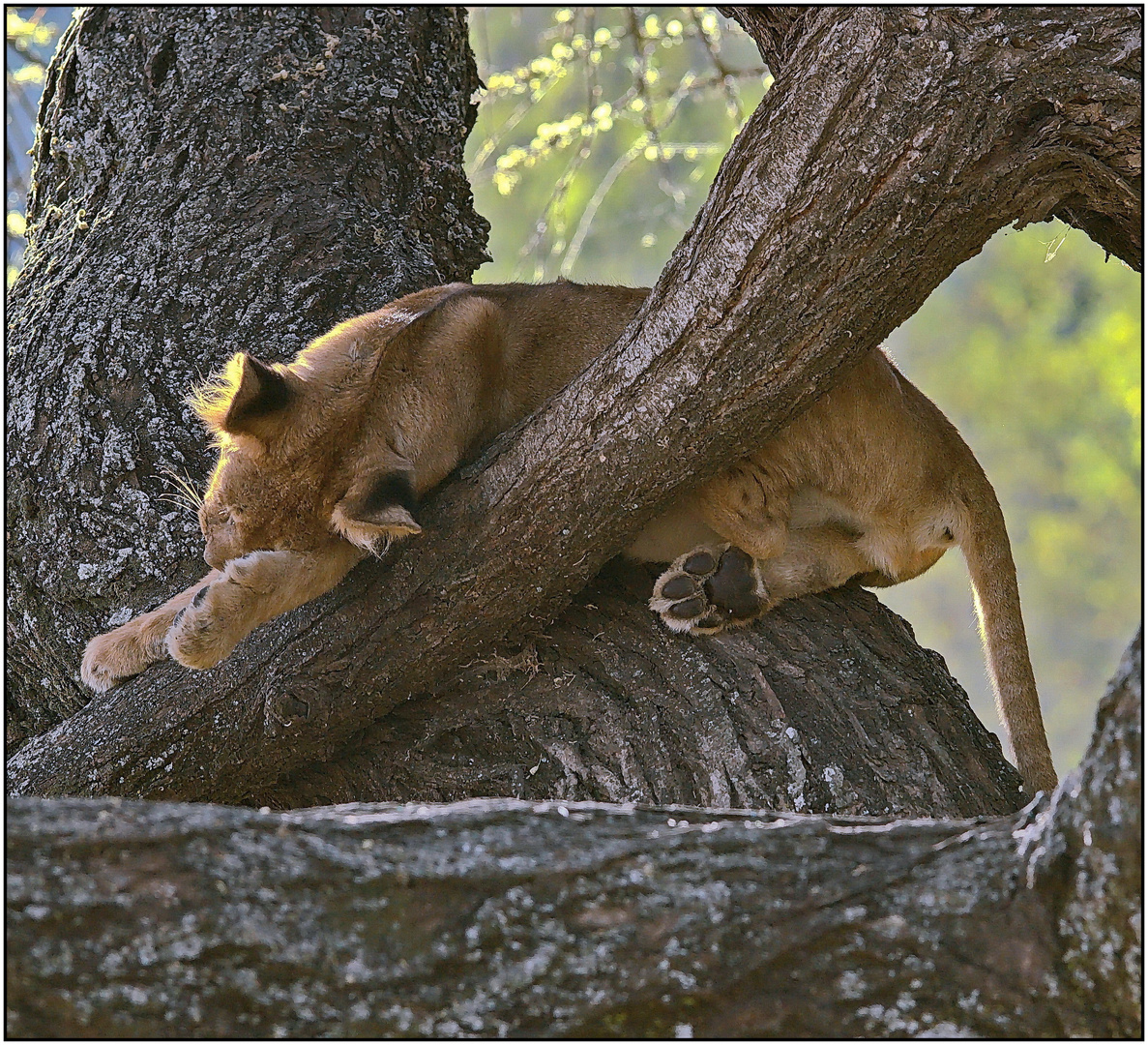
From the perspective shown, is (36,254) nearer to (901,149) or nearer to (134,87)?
(134,87)

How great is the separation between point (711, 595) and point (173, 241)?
101 inches

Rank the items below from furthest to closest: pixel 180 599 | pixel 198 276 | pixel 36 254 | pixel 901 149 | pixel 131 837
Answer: pixel 36 254 < pixel 198 276 < pixel 180 599 < pixel 901 149 < pixel 131 837

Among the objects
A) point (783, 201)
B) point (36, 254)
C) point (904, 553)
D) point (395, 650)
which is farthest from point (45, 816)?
point (36, 254)

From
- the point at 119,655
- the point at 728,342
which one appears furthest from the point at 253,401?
the point at 728,342

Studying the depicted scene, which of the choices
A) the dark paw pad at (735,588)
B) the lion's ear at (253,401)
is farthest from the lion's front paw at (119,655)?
the dark paw pad at (735,588)

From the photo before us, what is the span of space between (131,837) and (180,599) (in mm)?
2287

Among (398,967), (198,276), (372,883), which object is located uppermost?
(198,276)

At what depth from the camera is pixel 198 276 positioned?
459 cm

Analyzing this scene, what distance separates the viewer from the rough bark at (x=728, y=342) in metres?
2.79

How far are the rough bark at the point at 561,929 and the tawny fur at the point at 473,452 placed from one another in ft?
5.08

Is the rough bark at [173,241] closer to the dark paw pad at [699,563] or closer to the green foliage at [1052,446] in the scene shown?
the dark paw pad at [699,563]

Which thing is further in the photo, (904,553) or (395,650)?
(904,553)

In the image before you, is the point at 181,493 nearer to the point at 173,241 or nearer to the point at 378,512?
the point at 173,241

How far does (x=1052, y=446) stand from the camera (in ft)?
88.8
